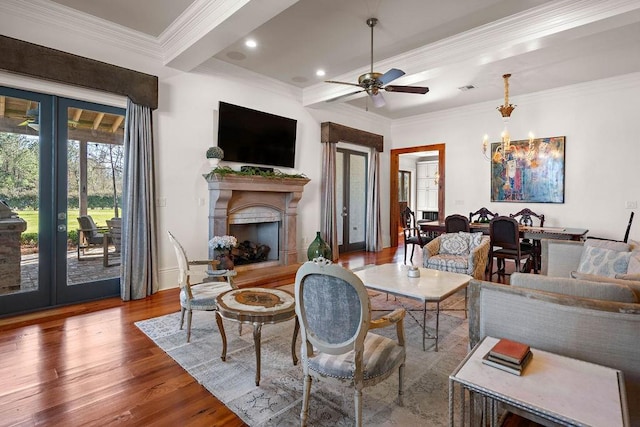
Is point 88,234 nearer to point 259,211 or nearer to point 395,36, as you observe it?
point 259,211

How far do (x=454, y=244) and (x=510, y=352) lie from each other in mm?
3355

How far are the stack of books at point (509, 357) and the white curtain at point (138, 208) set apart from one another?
3.94 meters

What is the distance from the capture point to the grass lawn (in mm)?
3518

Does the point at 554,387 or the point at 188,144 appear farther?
the point at 188,144

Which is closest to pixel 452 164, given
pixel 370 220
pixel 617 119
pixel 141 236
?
pixel 370 220

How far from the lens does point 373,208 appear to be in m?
7.88

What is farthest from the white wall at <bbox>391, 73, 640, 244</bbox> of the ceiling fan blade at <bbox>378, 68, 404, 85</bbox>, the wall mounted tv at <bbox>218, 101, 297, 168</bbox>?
the ceiling fan blade at <bbox>378, 68, 404, 85</bbox>

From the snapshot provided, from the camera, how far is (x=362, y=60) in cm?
484

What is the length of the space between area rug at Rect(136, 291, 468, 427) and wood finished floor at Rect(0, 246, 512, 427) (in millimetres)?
114

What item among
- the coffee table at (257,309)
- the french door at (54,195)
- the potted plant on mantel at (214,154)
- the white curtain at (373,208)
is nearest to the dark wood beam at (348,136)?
the white curtain at (373,208)

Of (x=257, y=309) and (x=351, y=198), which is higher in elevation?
(x=351, y=198)

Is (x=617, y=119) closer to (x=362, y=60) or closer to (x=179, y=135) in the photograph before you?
(x=362, y=60)

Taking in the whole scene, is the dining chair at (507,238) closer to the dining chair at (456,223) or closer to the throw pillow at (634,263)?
the dining chair at (456,223)

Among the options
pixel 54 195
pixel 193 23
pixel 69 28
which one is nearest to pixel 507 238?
pixel 193 23
